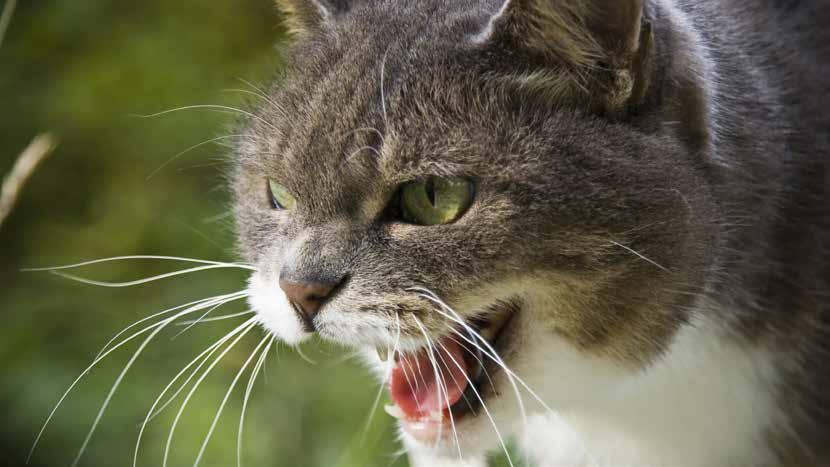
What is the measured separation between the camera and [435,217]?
1209mm

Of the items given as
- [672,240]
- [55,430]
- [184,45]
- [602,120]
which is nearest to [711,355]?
[672,240]

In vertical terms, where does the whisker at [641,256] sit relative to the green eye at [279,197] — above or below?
below

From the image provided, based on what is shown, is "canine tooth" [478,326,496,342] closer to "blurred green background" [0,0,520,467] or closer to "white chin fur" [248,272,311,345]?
"white chin fur" [248,272,311,345]

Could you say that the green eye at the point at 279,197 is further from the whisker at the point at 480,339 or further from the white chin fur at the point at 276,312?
the whisker at the point at 480,339

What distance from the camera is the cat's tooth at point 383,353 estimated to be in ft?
4.36

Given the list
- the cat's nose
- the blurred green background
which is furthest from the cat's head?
the blurred green background

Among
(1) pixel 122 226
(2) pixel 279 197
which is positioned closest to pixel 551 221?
(2) pixel 279 197

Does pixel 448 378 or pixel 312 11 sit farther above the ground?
pixel 312 11

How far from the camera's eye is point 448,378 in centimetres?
135

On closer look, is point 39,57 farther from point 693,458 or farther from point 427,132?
point 693,458

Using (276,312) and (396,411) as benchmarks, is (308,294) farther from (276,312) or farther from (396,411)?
(396,411)

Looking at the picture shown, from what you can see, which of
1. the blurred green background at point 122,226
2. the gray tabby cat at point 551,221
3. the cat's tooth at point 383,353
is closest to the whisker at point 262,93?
the gray tabby cat at point 551,221

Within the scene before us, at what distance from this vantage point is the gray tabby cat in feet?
3.86

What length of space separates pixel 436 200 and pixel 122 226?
1.70 m
